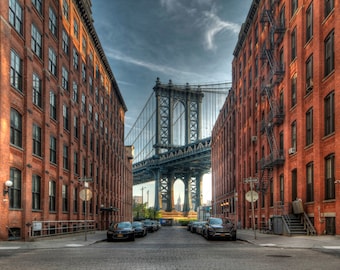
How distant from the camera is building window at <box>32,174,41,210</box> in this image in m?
32.0

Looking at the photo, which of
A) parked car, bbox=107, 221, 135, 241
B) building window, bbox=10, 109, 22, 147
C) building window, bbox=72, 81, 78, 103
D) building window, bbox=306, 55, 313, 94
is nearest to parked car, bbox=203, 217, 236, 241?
parked car, bbox=107, 221, 135, 241

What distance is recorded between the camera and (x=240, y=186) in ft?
198

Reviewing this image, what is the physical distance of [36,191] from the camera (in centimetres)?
3266

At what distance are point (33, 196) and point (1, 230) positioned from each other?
20.1 feet

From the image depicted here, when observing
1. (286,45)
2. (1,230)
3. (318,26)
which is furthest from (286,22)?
(1,230)

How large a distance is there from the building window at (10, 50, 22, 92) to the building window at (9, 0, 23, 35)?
179 cm

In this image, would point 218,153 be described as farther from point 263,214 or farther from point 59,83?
point 59,83

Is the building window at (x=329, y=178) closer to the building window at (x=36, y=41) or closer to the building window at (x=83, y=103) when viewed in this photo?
the building window at (x=36, y=41)

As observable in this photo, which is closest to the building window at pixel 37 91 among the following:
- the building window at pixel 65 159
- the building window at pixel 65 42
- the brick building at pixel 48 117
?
the brick building at pixel 48 117

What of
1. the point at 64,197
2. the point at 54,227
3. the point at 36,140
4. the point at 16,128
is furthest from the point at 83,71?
the point at 16,128

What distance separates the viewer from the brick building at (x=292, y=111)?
2877cm

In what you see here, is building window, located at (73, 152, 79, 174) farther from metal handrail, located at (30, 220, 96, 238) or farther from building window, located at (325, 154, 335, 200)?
building window, located at (325, 154, 335, 200)

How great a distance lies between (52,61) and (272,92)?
1880 centimetres

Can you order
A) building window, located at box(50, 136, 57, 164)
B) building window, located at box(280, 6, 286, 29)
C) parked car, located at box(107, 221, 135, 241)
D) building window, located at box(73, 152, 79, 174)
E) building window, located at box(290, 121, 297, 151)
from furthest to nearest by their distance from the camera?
building window, located at box(73, 152, 79, 174), building window, located at box(280, 6, 286, 29), building window, located at box(50, 136, 57, 164), building window, located at box(290, 121, 297, 151), parked car, located at box(107, 221, 135, 241)
